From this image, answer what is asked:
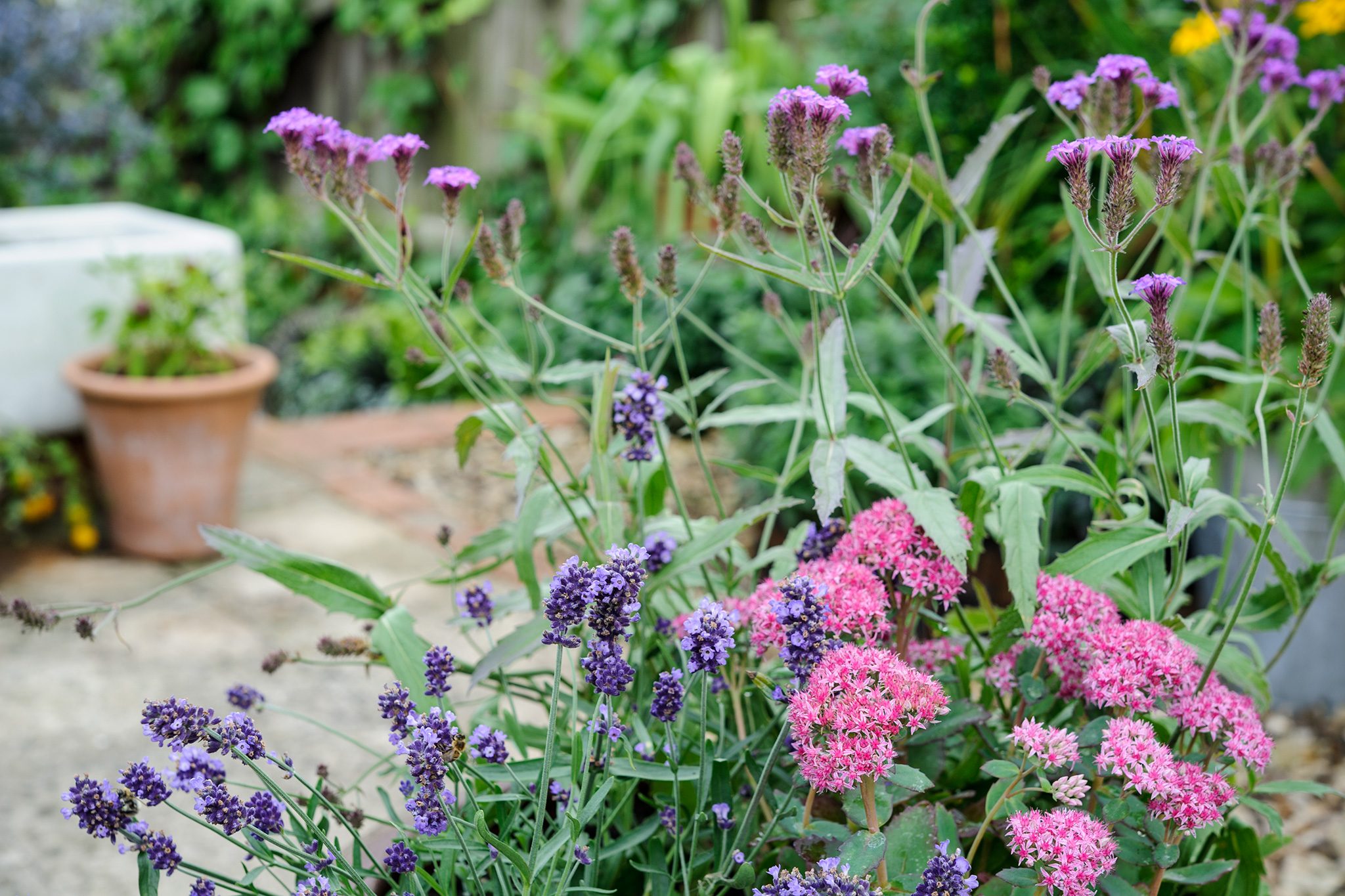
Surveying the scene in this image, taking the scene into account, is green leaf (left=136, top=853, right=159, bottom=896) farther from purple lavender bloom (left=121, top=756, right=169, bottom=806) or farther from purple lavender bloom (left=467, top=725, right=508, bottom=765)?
purple lavender bloom (left=467, top=725, right=508, bottom=765)

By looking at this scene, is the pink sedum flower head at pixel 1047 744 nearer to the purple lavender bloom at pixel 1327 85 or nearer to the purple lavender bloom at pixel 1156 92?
the purple lavender bloom at pixel 1156 92

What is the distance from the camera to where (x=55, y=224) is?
12.2 ft

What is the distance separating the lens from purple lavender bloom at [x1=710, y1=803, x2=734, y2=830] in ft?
3.21

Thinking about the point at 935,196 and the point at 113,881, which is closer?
the point at 935,196

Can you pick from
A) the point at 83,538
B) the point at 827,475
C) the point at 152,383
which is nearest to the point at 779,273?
the point at 827,475

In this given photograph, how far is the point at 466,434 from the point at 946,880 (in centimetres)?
69

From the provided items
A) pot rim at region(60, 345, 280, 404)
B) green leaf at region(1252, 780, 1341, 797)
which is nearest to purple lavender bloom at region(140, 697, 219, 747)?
green leaf at region(1252, 780, 1341, 797)

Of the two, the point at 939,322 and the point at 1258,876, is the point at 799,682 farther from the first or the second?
the point at 939,322

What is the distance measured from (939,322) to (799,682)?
69cm

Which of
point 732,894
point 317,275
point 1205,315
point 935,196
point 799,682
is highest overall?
point 935,196

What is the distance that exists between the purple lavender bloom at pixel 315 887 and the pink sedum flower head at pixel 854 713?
360mm

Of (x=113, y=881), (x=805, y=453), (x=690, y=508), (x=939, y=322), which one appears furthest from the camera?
(x=690, y=508)

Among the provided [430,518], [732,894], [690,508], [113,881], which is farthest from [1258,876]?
[430,518]

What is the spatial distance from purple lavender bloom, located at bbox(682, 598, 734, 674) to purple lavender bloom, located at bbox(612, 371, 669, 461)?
0.92 ft
